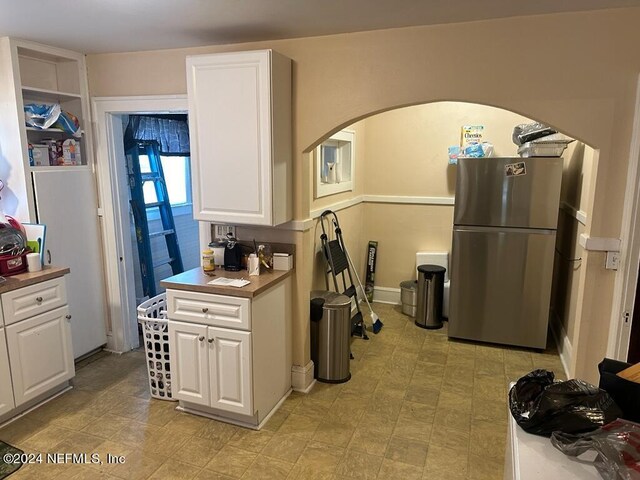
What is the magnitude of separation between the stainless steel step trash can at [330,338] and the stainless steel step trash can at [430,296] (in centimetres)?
135

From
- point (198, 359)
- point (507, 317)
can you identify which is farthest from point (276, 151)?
point (507, 317)

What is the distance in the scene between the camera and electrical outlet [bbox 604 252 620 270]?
2.53 meters

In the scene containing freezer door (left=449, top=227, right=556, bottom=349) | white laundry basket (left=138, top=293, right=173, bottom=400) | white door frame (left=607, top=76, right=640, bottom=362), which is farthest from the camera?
freezer door (left=449, top=227, right=556, bottom=349)

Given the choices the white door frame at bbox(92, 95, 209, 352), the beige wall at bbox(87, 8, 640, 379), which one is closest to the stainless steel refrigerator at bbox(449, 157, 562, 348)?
the beige wall at bbox(87, 8, 640, 379)

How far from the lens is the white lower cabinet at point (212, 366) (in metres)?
2.69

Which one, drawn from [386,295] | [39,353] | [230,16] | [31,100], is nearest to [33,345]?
[39,353]

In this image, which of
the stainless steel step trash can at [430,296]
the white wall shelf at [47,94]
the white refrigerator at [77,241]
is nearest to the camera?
the white wall shelf at [47,94]

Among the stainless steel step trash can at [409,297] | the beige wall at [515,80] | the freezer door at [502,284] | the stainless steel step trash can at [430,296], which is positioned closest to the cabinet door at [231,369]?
the beige wall at [515,80]

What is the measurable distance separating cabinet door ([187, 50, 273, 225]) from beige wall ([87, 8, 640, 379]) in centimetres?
34

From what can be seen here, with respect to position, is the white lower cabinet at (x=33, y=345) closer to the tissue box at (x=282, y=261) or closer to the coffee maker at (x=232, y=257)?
the coffee maker at (x=232, y=257)

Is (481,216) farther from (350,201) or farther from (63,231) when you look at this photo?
(63,231)

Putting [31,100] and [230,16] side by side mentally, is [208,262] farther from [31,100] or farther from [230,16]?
[31,100]

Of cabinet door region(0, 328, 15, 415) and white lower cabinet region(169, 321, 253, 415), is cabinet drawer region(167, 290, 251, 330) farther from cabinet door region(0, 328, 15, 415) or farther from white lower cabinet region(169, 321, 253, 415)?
cabinet door region(0, 328, 15, 415)

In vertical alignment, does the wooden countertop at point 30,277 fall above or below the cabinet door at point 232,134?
below
